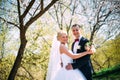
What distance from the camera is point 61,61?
7652mm

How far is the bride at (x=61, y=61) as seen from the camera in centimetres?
752

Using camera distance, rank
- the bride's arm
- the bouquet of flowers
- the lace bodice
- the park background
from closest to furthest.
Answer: the bouquet of flowers
the bride's arm
the lace bodice
the park background

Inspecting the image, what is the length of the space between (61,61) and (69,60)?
0.20 meters

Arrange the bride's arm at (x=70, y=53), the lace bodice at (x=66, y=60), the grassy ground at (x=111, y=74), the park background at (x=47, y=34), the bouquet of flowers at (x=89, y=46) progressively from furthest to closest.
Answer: the park background at (x=47, y=34)
the grassy ground at (x=111, y=74)
the lace bodice at (x=66, y=60)
the bride's arm at (x=70, y=53)
the bouquet of flowers at (x=89, y=46)

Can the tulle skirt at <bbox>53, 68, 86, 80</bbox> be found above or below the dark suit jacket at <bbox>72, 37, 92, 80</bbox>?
below

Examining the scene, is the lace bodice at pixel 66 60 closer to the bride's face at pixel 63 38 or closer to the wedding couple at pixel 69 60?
the wedding couple at pixel 69 60

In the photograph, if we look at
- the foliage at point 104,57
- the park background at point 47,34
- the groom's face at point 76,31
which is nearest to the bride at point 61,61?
the groom's face at point 76,31

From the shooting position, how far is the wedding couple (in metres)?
7.50

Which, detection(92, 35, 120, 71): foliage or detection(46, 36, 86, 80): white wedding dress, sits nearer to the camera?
detection(46, 36, 86, 80): white wedding dress

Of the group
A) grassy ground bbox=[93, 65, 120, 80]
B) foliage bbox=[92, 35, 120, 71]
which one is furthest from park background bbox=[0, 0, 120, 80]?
grassy ground bbox=[93, 65, 120, 80]

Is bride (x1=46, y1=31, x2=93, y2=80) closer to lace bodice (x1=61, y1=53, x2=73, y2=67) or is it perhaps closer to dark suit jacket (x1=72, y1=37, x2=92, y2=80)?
lace bodice (x1=61, y1=53, x2=73, y2=67)

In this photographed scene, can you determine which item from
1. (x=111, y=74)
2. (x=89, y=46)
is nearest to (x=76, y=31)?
(x=89, y=46)

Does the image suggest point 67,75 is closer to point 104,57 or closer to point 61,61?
point 61,61

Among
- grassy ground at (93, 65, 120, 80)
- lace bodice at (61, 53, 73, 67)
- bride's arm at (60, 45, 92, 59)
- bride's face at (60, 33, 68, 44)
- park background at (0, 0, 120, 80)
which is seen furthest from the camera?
park background at (0, 0, 120, 80)
